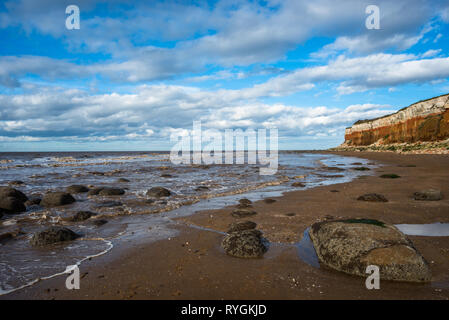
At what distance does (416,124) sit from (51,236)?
60529mm

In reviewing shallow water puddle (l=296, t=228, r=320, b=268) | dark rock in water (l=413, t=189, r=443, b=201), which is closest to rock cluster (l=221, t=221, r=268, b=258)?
shallow water puddle (l=296, t=228, r=320, b=268)

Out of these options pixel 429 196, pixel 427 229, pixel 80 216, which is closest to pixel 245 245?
pixel 427 229

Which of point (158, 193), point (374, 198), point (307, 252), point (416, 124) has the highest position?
point (416, 124)

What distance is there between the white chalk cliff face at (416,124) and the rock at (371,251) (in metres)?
49.1

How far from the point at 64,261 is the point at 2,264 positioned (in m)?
1.37

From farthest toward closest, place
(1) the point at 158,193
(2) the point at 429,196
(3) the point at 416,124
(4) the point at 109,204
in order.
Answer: (3) the point at 416,124 → (1) the point at 158,193 → (4) the point at 109,204 → (2) the point at 429,196

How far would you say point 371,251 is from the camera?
4.63m

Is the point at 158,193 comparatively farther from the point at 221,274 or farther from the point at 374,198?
the point at 374,198

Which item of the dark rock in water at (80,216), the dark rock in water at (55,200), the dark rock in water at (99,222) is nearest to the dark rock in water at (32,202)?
the dark rock in water at (55,200)

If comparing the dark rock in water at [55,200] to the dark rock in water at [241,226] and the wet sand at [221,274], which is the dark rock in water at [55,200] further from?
the dark rock in water at [241,226]

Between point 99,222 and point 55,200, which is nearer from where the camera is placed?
point 99,222

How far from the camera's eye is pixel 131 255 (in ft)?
19.4
